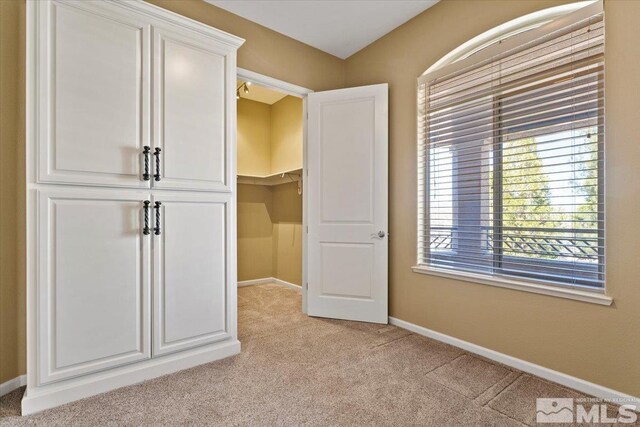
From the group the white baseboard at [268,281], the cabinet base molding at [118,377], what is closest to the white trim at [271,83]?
the cabinet base molding at [118,377]

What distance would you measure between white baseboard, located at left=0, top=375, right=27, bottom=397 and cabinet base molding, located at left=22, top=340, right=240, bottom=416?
0.33 metres

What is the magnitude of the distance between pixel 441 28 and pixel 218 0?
1.86 meters

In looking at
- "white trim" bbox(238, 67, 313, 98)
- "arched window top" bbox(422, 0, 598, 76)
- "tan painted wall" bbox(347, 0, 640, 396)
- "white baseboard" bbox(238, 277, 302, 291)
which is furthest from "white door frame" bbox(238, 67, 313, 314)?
"arched window top" bbox(422, 0, 598, 76)

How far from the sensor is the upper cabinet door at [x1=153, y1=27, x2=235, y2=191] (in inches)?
81.7

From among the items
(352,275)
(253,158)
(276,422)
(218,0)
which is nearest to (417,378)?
(276,422)

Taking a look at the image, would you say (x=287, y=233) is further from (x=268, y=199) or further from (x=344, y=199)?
(x=344, y=199)

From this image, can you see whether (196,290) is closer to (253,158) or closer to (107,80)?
(107,80)

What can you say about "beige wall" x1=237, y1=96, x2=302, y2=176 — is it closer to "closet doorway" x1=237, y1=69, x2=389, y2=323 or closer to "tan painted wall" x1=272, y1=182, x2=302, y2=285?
"tan painted wall" x1=272, y1=182, x2=302, y2=285

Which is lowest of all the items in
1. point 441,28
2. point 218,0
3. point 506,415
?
point 506,415

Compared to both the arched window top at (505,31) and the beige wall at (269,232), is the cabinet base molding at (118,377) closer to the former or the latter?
the beige wall at (269,232)

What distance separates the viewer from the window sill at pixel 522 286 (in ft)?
5.98

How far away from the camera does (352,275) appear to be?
124 inches

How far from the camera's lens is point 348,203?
3.13 m

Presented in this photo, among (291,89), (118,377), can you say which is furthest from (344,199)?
(118,377)
